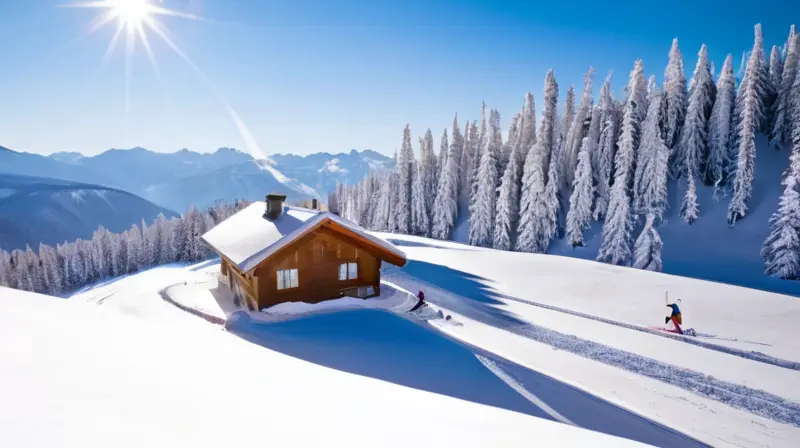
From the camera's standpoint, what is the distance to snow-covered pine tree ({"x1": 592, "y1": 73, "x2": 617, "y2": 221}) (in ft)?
152

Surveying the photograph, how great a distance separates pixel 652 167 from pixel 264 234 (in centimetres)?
4264

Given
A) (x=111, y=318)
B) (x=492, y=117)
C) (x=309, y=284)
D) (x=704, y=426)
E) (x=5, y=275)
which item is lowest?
(x=5, y=275)

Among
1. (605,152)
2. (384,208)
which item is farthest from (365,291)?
(384,208)

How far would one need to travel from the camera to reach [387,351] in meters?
12.8

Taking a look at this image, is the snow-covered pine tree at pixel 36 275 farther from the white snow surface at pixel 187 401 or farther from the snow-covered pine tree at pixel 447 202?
the white snow surface at pixel 187 401

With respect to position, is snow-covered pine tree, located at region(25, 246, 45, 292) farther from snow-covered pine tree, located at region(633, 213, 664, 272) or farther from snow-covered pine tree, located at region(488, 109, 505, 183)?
snow-covered pine tree, located at region(633, 213, 664, 272)

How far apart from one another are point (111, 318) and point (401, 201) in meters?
65.1

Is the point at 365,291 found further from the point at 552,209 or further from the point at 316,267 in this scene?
the point at 552,209

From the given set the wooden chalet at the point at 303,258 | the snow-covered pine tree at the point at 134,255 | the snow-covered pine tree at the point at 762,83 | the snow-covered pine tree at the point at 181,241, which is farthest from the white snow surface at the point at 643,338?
the snow-covered pine tree at the point at 134,255

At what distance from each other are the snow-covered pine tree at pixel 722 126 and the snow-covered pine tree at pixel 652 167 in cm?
586

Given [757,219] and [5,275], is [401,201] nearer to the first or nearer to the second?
[757,219]

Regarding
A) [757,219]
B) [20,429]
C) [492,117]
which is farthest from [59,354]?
[492,117]

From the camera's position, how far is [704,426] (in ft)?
31.9

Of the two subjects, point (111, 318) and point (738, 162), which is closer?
point (111, 318)
